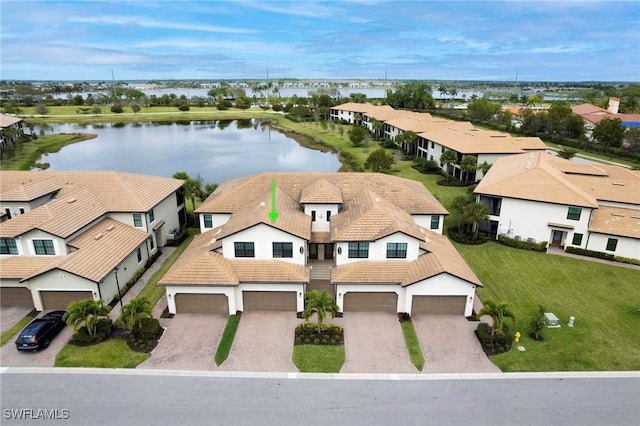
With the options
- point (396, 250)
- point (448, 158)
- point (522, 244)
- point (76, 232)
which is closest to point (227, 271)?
point (396, 250)

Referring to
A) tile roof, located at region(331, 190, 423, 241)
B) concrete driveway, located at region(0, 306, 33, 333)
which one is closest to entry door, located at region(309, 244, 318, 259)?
tile roof, located at region(331, 190, 423, 241)

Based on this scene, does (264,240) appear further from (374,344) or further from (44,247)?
(44,247)

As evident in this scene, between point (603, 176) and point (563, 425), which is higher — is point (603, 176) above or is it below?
above

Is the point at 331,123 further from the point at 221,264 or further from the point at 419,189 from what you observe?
the point at 221,264

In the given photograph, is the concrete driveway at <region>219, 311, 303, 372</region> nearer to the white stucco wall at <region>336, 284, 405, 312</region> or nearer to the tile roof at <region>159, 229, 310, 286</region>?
the tile roof at <region>159, 229, 310, 286</region>

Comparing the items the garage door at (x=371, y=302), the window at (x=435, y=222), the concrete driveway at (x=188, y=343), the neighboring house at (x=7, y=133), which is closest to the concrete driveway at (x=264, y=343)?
the concrete driveway at (x=188, y=343)

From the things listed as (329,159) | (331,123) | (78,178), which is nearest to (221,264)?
(78,178)
